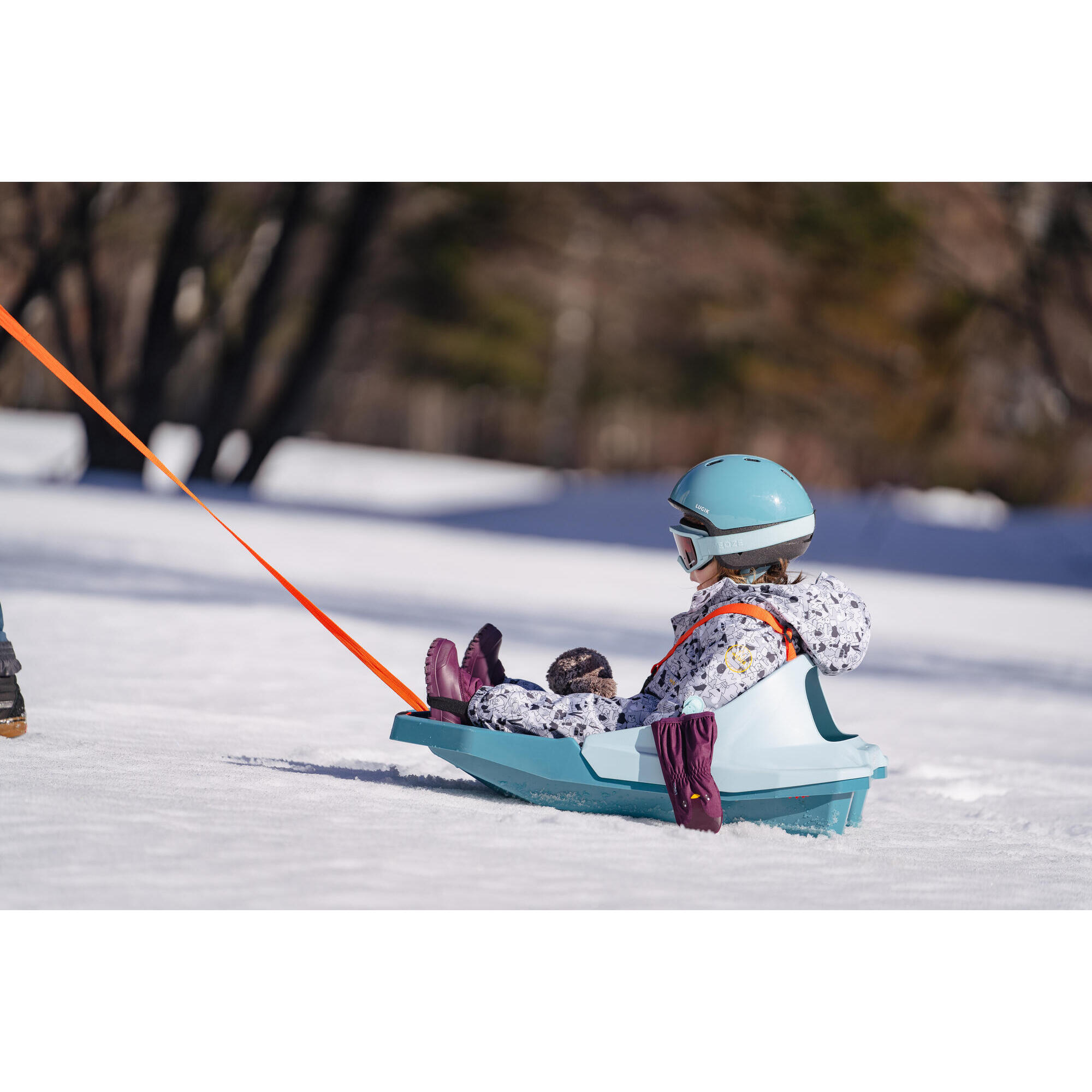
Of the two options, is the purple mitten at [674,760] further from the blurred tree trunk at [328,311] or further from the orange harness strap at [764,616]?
the blurred tree trunk at [328,311]

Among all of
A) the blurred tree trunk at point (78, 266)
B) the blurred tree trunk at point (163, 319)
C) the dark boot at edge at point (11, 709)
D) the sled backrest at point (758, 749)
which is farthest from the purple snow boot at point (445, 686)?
the blurred tree trunk at point (78, 266)

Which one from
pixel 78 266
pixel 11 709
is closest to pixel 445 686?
pixel 11 709

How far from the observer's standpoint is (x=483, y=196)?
68.8 ft

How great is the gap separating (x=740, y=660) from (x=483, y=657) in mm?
734

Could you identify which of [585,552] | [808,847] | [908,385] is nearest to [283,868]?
[808,847]

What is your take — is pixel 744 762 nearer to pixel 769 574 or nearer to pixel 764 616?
pixel 764 616

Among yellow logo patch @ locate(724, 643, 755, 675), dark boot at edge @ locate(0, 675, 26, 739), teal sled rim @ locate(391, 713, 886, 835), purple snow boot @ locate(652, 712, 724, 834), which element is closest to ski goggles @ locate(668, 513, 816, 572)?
yellow logo patch @ locate(724, 643, 755, 675)

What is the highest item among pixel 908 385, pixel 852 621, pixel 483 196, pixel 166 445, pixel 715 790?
pixel 483 196

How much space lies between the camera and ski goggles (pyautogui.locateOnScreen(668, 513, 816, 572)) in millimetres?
3244

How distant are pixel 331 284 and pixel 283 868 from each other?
13.2 m

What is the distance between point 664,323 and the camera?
2483 centimetres

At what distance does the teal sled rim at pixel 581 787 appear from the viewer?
10.1ft

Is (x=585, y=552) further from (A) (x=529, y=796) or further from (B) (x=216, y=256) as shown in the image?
(A) (x=529, y=796)

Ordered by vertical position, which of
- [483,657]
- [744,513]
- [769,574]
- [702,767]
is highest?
[744,513]
